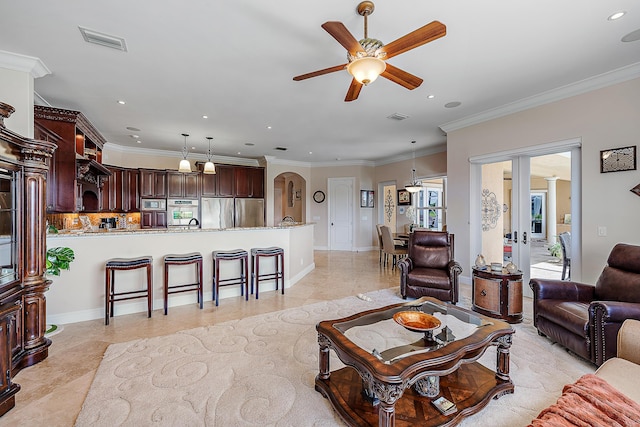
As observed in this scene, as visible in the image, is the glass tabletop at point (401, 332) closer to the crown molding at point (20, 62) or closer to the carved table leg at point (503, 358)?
the carved table leg at point (503, 358)

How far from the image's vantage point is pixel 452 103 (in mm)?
4156

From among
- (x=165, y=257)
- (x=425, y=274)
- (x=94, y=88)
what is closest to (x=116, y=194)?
(x=94, y=88)

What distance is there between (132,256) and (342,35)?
3.58m

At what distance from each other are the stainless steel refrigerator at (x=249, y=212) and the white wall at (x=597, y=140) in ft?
19.8

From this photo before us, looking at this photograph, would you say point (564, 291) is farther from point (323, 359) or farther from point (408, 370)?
point (323, 359)

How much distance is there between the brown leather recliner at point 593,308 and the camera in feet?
7.00

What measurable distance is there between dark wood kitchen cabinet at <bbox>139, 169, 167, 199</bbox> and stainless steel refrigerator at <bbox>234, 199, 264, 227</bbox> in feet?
5.96

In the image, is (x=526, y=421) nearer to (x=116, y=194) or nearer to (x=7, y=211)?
(x=7, y=211)

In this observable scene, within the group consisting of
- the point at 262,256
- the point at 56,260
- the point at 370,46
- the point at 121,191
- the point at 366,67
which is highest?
the point at 370,46

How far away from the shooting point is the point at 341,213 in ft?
29.6

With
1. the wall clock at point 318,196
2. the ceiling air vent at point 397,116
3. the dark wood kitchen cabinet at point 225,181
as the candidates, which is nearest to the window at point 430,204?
the wall clock at point 318,196

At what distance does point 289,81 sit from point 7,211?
2.94m

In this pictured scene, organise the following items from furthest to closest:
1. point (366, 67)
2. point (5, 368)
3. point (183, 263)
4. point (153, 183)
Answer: point (153, 183)
point (183, 263)
point (366, 67)
point (5, 368)

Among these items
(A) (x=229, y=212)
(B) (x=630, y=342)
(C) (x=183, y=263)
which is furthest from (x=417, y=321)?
(A) (x=229, y=212)
